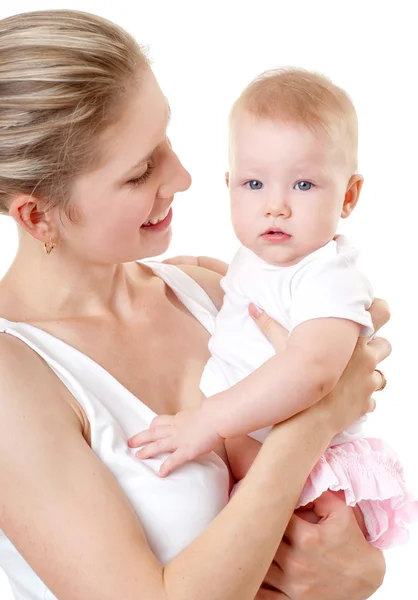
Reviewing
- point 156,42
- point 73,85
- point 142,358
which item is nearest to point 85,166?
point 73,85

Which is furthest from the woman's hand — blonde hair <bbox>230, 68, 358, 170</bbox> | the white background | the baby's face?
the white background

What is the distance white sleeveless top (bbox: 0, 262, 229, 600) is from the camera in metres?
1.87

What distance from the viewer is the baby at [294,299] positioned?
1880 millimetres

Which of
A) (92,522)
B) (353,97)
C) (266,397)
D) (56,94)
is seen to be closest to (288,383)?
(266,397)

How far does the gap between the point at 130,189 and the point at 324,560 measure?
83cm

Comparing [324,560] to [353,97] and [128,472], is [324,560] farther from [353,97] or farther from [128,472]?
[353,97]

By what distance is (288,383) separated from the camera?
1854mm

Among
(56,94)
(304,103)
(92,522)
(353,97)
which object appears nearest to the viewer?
(92,522)

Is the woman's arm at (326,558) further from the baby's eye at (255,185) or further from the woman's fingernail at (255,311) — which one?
the baby's eye at (255,185)

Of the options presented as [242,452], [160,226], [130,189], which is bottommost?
[242,452]

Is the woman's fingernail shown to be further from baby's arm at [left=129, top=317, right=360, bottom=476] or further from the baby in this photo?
baby's arm at [left=129, top=317, right=360, bottom=476]

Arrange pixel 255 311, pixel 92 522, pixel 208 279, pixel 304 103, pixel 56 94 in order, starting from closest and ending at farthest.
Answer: pixel 92 522 < pixel 56 94 < pixel 304 103 < pixel 255 311 < pixel 208 279

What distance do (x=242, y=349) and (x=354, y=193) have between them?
407mm

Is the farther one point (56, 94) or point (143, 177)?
point (143, 177)
